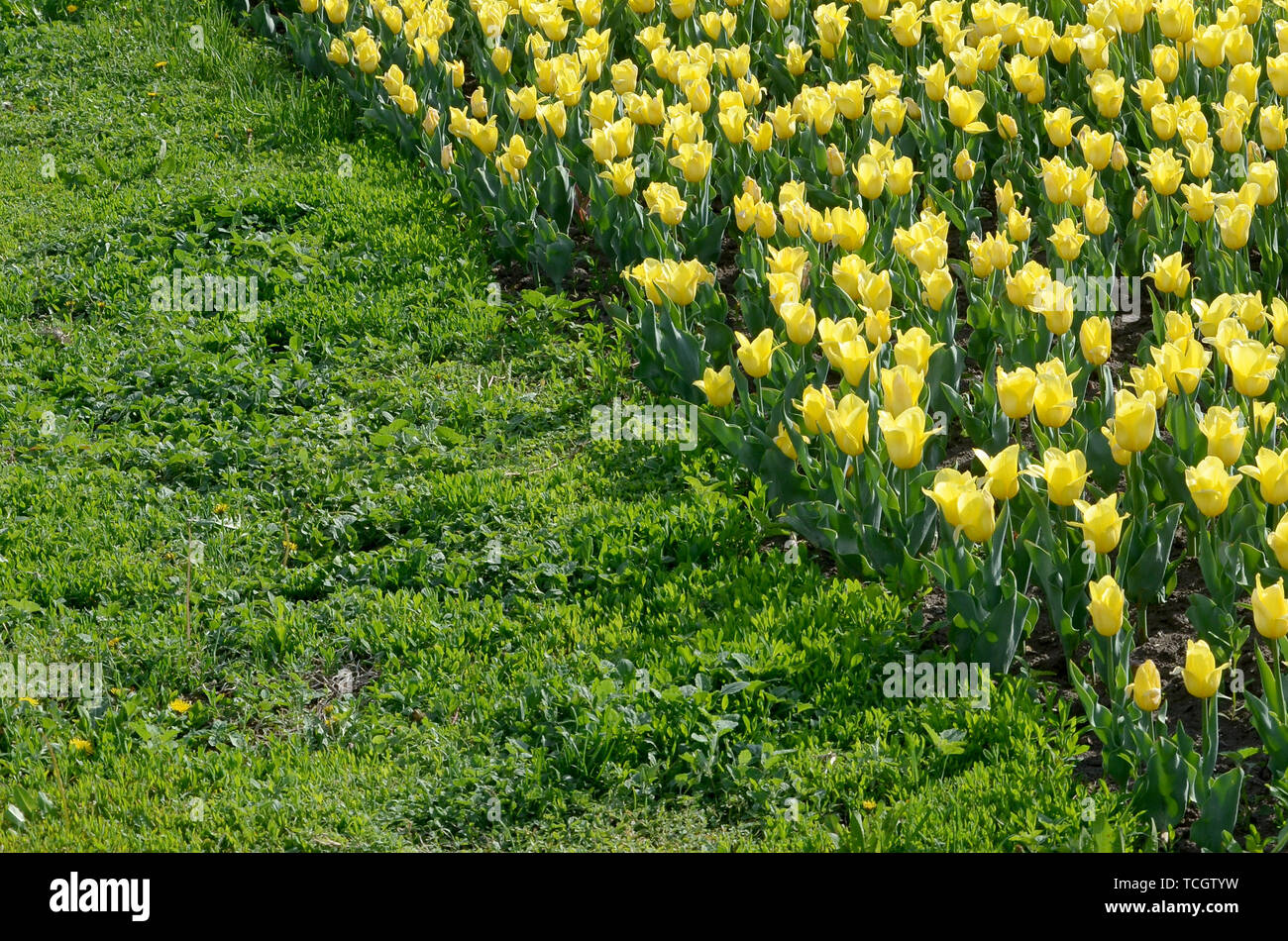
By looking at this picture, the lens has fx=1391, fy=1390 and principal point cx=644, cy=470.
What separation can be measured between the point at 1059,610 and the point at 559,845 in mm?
1487

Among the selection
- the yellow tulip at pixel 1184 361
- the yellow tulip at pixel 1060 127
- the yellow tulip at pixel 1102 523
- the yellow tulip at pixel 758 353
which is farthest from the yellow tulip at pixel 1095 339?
the yellow tulip at pixel 1060 127

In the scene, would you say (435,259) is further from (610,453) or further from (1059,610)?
(1059,610)

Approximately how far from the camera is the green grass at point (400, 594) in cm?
348

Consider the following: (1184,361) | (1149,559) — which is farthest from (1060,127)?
(1149,559)

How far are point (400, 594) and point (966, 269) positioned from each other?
2579mm

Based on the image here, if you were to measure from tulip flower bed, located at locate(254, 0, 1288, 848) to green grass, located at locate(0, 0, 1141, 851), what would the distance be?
27 centimetres

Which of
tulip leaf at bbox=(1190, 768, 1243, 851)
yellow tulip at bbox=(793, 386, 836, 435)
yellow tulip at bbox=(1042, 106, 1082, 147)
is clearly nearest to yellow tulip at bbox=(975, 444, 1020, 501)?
yellow tulip at bbox=(793, 386, 836, 435)

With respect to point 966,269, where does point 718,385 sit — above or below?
below

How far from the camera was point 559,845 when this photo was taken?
339cm

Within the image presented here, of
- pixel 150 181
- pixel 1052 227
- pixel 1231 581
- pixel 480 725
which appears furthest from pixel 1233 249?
pixel 150 181

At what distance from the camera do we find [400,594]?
430 cm

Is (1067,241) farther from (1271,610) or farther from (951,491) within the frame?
(1271,610)

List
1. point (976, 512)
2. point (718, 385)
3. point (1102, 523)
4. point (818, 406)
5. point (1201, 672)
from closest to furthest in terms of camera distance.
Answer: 1. point (1201, 672)
2. point (1102, 523)
3. point (976, 512)
4. point (818, 406)
5. point (718, 385)

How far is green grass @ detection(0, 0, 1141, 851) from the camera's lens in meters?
3.48
